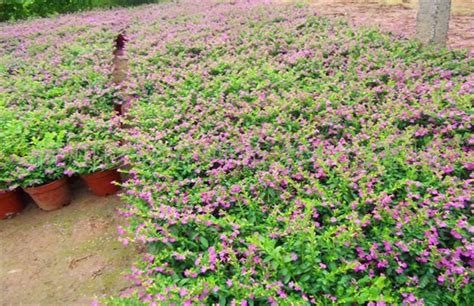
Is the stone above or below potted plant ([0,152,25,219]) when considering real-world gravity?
above

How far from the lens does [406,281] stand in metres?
2.00

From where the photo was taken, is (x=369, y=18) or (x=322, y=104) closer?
(x=322, y=104)

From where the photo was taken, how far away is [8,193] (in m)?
3.51

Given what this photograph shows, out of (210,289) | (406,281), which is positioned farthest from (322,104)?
(210,289)

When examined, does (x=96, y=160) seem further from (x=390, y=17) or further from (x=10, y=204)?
(x=390, y=17)

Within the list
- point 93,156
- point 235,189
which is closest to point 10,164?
point 93,156

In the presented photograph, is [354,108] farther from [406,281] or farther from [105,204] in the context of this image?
[105,204]

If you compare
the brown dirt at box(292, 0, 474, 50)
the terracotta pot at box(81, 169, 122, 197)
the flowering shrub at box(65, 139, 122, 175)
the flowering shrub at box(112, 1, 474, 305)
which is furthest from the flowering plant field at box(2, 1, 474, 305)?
the brown dirt at box(292, 0, 474, 50)

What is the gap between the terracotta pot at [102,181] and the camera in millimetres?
3568

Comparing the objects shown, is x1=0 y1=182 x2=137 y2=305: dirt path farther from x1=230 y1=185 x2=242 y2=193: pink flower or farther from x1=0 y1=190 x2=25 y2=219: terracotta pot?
x1=230 y1=185 x2=242 y2=193: pink flower

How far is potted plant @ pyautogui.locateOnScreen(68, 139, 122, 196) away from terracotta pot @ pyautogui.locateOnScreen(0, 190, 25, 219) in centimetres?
68

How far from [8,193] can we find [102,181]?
83cm

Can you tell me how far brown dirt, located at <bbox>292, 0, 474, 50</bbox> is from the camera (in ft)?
20.8

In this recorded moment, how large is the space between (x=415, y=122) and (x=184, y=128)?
1908 mm
